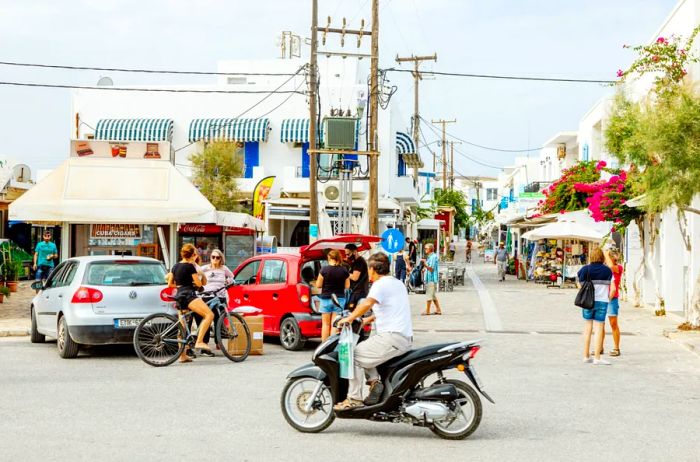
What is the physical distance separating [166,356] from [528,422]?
6022 millimetres

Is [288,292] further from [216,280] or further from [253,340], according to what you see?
[216,280]

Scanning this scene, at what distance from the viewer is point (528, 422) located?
935cm

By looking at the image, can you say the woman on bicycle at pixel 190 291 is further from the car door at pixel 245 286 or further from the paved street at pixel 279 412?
the car door at pixel 245 286

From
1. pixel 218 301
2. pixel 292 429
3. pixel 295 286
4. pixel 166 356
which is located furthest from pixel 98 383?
pixel 295 286

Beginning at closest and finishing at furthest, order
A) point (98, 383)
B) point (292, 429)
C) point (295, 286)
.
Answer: point (292, 429) → point (98, 383) → point (295, 286)

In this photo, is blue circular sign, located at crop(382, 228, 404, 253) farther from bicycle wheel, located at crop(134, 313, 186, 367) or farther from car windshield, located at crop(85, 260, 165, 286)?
bicycle wheel, located at crop(134, 313, 186, 367)

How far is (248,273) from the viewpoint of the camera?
1711 cm

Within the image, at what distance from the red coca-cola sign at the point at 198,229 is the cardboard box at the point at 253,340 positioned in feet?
33.5

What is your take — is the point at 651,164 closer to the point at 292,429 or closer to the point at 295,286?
the point at 295,286

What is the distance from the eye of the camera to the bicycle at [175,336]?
43.9ft

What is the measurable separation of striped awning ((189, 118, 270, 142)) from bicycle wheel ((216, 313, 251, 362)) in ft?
94.9

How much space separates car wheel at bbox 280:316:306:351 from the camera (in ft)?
51.2

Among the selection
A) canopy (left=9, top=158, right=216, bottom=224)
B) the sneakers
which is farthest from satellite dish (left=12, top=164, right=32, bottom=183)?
the sneakers

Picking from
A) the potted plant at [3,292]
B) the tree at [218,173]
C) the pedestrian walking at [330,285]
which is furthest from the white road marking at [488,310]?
the potted plant at [3,292]
